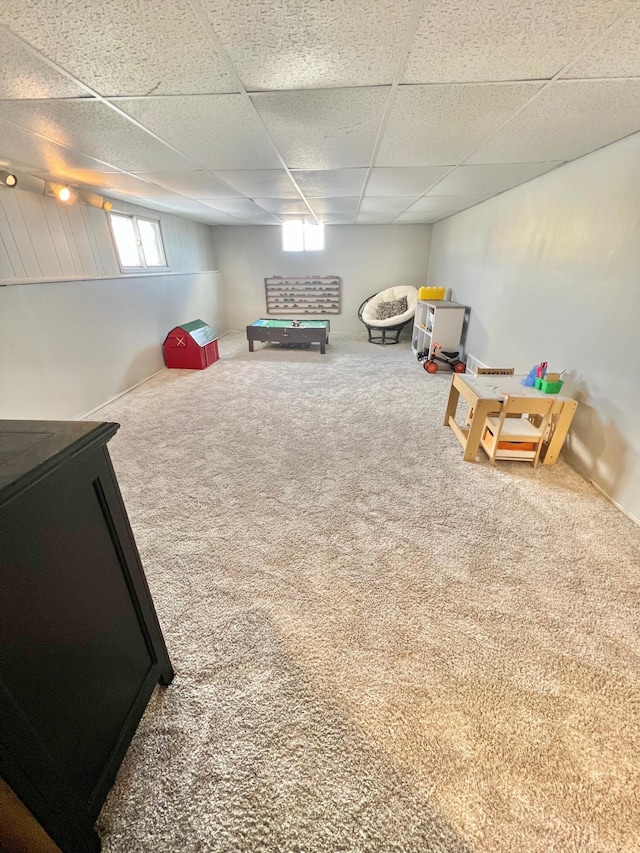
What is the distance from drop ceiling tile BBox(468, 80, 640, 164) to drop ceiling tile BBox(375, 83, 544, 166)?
104 millimetres

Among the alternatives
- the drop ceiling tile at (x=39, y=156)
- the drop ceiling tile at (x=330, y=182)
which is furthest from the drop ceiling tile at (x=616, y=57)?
the drop ceiling tile at (x=39, y=156)

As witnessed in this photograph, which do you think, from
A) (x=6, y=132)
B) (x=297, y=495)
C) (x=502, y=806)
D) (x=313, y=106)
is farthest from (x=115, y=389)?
(x=502, y=806)

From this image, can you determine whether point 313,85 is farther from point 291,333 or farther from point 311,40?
point 291,333

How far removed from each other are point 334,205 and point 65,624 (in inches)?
189

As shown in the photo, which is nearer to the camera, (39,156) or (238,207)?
(39,156)

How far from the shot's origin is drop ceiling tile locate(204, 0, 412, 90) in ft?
3.23

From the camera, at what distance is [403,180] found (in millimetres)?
3002

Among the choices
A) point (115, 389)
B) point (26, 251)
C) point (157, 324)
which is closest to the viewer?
point (26, 251)

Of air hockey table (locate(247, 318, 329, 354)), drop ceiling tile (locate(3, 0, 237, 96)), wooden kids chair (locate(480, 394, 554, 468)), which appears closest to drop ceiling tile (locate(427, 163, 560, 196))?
wooden kids chair (locate(480, 394, 554, 468))

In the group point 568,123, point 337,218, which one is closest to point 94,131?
point 568,123

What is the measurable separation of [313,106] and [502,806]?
267cm

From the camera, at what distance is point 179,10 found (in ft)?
3.27

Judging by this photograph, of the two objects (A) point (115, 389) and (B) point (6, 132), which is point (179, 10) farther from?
(A) point (115, 389)

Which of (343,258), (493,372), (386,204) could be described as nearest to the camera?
(493,372)
